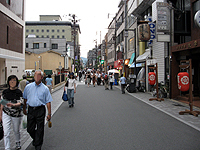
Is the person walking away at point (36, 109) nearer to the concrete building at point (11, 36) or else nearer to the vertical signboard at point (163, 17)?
the vertical signboard at point (163, 17)

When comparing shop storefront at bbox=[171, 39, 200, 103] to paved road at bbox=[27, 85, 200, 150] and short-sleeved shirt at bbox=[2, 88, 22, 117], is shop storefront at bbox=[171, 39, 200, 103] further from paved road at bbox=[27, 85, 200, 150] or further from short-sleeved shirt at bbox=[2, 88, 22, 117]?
short-sleeved shirt at bbox=[2, 88, 22, 117]

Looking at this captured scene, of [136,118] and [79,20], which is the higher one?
[79,20]

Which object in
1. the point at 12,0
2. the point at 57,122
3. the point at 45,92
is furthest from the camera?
the point at 12,0

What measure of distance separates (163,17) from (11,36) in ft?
62.0

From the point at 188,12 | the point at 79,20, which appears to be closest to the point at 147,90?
the point at 188,12

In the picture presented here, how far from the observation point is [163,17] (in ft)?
47.7

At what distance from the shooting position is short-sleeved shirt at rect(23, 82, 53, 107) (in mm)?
4594

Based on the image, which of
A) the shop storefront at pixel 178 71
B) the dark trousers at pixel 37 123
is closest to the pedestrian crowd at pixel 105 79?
the shop storefront at pixel 178 71

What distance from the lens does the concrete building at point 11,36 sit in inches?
897

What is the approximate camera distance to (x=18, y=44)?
27.7 metres

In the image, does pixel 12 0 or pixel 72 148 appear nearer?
pixel 72 148

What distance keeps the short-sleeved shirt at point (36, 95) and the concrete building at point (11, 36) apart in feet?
58.2

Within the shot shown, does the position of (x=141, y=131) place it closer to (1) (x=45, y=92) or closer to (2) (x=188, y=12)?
(1) (x=45, y=92)

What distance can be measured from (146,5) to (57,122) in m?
17.4
